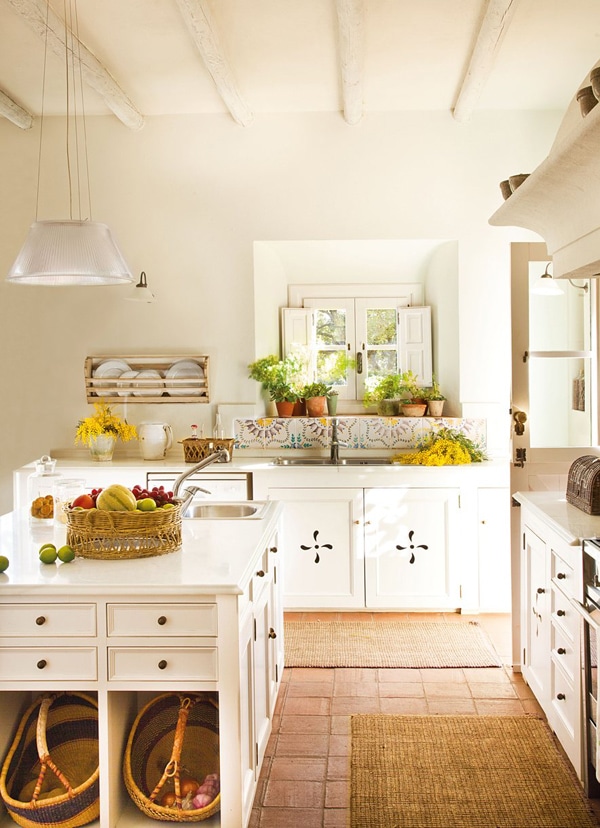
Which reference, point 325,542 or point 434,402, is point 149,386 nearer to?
point 325,542

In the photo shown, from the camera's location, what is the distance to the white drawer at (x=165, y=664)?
7.99 ft

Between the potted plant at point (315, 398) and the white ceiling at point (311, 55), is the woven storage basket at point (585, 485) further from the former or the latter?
the potted plant at point (315, 398)

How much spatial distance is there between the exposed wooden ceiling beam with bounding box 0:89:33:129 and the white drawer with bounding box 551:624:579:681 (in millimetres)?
4459

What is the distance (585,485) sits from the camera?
3.29 meters

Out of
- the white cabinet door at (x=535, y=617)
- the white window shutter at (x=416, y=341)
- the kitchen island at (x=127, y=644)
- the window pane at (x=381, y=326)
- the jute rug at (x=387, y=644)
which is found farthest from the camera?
the window pane at (x=381, y=326)

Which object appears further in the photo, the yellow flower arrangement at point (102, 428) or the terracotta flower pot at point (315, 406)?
the terracotta flower pot at point (315, 406)

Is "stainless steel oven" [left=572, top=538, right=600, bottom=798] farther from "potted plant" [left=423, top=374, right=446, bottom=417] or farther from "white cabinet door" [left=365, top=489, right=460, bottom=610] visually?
"potted plant" [left=423, top=374, right=446, bottom=417]

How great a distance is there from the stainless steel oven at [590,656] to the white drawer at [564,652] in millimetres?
116

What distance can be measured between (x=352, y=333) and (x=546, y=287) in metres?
2.44

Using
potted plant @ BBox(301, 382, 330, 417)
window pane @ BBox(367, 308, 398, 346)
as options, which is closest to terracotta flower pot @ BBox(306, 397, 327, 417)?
potted plant @ BBox(301, 382, 330, 417)

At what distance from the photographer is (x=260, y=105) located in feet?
17.4

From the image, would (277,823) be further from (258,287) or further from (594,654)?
(258,287)

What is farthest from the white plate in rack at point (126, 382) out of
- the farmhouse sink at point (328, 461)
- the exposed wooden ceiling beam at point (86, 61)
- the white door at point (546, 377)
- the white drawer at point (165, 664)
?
the white drawer at point (165, 664)

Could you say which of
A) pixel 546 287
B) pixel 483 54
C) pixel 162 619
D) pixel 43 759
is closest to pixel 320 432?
pixel 546 287
